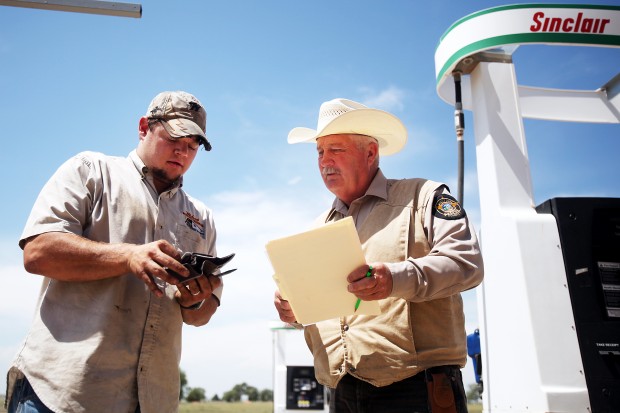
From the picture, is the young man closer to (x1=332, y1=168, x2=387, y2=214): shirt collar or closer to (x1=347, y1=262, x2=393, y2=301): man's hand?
(x1=347, y1=262, x2=393, y2=301): man's hand

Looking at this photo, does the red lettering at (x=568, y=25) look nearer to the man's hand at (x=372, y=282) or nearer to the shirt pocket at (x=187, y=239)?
the man's hand at (x=372, y=282)

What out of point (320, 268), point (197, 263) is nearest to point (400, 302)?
point (320, 268)

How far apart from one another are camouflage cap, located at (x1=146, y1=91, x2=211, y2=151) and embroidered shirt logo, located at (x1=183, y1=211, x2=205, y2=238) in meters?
0.45

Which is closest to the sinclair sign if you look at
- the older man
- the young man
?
the older man

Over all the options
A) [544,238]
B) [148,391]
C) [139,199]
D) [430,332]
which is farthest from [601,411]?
[139,199]

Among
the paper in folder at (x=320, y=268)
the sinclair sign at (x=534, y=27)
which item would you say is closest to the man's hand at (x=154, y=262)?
the paper in folder at (x=320, y=268)

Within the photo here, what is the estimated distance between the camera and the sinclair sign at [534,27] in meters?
4.05

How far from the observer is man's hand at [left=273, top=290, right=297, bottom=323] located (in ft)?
9.70

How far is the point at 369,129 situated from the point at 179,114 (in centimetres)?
121

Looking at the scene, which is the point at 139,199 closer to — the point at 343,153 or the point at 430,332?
the point at 343,153

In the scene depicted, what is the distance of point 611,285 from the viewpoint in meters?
3.34

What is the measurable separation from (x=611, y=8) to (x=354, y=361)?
3.79 meters

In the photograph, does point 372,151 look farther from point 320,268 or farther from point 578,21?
point 578,21

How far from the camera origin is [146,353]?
2.47m
